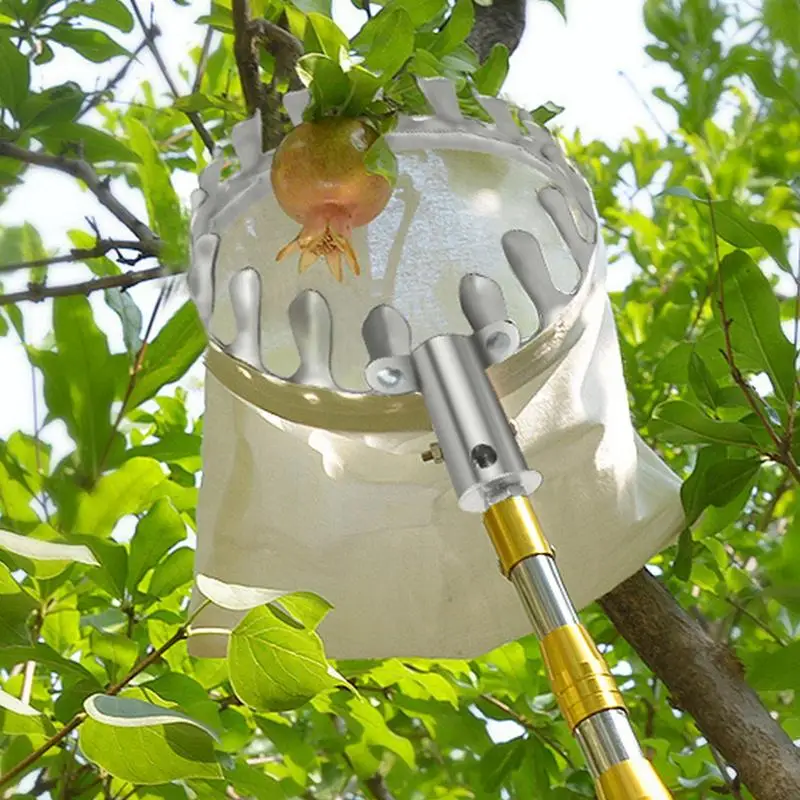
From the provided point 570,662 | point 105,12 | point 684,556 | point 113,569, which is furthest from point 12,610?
point 105,12

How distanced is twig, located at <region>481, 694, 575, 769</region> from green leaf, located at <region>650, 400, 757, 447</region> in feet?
1.05

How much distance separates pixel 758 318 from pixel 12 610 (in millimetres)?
473

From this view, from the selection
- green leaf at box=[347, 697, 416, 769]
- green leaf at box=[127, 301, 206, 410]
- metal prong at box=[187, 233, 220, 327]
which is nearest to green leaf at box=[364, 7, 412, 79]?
metal prong at box=[187, 233, 220, 327]

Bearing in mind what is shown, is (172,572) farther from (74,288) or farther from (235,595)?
(235,595)

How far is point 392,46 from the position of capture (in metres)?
0.54

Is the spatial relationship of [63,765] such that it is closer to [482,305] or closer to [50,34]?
[482,305]

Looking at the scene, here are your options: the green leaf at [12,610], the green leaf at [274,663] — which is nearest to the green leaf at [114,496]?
the green leaf at [12,610]

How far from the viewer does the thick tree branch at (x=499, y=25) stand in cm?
94

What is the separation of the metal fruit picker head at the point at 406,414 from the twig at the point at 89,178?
0.18 metres

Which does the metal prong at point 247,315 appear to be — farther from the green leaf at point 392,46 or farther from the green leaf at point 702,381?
the green leaf at point 702,381

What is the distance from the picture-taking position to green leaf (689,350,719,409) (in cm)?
72

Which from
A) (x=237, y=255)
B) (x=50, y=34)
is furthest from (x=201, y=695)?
(x=50, y=34)

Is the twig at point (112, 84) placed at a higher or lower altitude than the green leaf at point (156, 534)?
higher

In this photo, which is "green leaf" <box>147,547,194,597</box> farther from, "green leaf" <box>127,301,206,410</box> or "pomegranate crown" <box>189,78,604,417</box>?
"pomegranate crown" <box>189,78,604,417</box>
